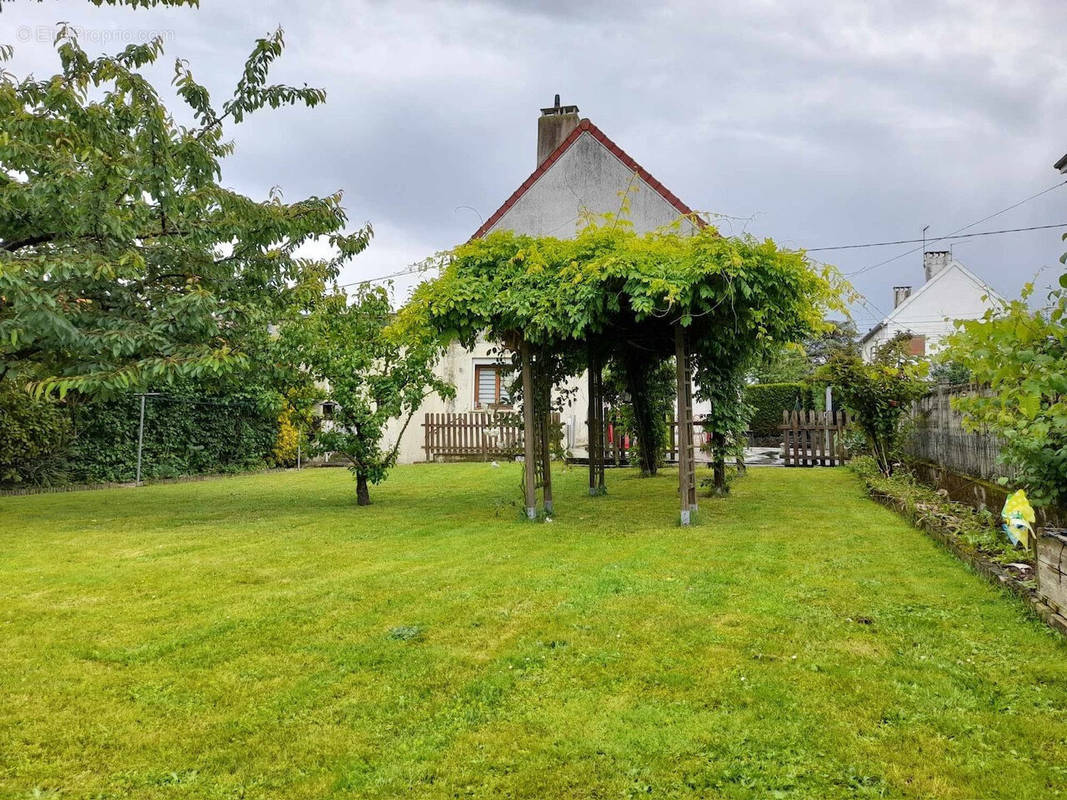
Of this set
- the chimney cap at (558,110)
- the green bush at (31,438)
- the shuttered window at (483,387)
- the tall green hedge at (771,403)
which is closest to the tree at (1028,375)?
the green bush at (31,438)

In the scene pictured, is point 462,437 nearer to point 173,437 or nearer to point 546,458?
point 173,437

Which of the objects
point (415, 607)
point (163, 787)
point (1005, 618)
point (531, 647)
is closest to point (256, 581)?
point (415, 607)

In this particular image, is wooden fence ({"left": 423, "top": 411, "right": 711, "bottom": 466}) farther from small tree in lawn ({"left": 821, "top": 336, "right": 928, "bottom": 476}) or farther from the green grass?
the green grass

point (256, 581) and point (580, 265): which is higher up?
point (580, 265)

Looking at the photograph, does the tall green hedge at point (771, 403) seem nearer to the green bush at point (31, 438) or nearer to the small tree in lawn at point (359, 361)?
the small tree in lawn at point (359, 361)

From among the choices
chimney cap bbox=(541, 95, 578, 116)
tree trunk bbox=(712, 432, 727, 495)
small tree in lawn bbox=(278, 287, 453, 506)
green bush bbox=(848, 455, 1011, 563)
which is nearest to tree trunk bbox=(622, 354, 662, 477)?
tree trunk bbox=(712, 432, 727, 495)

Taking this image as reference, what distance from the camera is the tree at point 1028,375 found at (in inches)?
118

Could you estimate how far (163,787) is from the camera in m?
2.40

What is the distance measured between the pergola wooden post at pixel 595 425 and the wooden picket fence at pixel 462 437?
27.8 feet

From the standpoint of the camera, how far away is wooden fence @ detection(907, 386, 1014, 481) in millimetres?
7117

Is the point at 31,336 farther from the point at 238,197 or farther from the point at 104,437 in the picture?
the point at 104,437

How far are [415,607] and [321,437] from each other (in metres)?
5.87

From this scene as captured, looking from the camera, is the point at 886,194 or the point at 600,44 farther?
the point at 886,194

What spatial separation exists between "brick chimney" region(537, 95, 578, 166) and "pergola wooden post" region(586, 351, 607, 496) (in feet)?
36.8
